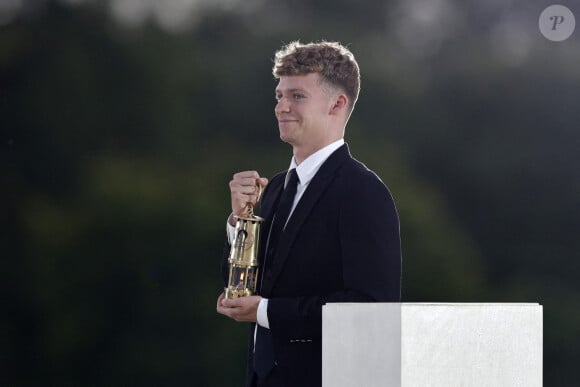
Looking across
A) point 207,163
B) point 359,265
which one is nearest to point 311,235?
point 359,265

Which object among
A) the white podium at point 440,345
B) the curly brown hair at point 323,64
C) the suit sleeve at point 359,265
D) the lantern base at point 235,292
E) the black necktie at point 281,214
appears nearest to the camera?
the white podium at point 440,345

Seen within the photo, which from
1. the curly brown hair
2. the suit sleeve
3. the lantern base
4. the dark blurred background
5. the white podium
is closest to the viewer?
the white podium

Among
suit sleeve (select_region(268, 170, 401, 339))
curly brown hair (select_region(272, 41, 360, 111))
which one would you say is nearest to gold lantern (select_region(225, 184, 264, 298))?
suit sleeve (select_region(268, 170, 401, 339))

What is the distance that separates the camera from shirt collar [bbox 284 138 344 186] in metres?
2.90

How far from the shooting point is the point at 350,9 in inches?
293

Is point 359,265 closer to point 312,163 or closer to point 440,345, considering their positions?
point 312,163

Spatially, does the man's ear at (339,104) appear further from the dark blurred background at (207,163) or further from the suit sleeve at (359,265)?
the dark blurred background at (207,163)

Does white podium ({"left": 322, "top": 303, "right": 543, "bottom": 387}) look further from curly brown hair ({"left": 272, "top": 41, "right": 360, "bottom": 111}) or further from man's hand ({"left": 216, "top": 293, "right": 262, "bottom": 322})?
curly brown hair ({"left": 272, "top": 41, "right": 360, "bottom": 111})

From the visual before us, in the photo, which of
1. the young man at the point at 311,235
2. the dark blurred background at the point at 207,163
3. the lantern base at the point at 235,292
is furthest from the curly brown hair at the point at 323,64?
the dark blurred background at the point at 207,163

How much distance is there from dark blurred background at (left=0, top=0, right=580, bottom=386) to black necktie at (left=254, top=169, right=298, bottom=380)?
3.86m

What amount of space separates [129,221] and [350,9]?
2323mm

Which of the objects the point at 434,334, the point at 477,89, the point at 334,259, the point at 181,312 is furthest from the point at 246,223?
the point at 477,89

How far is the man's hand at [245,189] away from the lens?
2820mm

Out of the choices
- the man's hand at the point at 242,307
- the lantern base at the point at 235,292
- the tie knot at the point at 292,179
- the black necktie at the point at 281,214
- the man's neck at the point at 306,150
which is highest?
the man's neck at the point at 306,150
